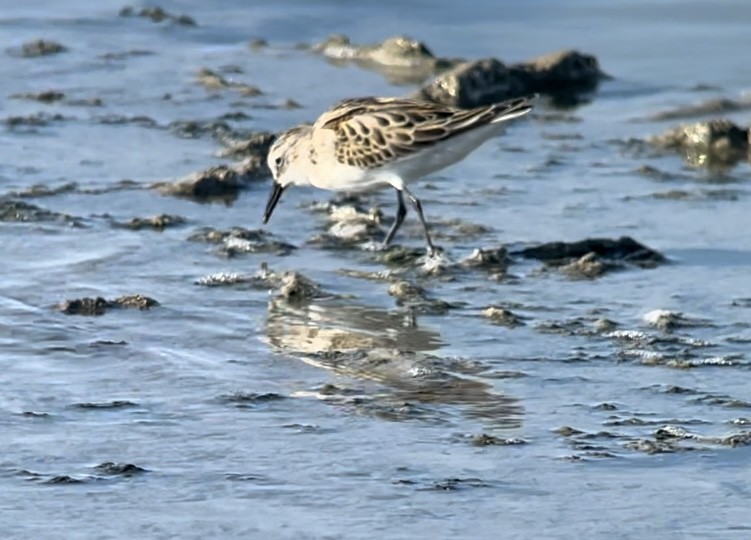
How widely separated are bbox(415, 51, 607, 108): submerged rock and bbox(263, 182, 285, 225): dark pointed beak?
2.26 metres

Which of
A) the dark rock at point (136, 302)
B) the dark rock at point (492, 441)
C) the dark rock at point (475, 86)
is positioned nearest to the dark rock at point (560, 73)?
the dark rock at point (475, 86)

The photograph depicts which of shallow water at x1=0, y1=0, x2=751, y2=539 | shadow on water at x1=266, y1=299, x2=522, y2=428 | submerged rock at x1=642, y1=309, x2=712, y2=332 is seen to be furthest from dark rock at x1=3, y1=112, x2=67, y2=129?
submerged rock at x1=642, y1=309, x2=712, y2=332

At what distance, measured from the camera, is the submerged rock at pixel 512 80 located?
11.0 m

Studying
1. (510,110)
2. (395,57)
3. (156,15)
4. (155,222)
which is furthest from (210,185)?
(156,15)

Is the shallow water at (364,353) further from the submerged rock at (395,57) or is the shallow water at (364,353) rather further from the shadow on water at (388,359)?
the submerged rock at (395,57)

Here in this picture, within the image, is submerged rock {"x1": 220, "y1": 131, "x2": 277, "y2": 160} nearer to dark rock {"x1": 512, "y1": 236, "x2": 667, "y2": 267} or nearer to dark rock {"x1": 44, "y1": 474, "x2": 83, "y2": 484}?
dark rock {"x1": 512, "y1": 236, "x2": 667, "y2": 267}

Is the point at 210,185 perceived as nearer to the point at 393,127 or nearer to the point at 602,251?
the point at 393,127

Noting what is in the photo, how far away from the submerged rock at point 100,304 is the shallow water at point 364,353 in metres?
0.06

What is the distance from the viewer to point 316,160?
8695 mm

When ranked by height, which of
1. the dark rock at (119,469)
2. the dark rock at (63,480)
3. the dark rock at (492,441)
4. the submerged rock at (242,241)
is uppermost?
the submerged rock at (242,241)

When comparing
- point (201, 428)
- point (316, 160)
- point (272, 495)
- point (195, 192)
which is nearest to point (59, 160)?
point (195, 192)

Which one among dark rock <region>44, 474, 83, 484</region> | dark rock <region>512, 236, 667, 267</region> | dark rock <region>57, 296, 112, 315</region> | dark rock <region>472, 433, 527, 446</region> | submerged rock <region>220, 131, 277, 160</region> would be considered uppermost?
submerged rock <region>220, 131, 277, 160</region>

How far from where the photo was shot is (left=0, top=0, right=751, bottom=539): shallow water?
16.7 ft

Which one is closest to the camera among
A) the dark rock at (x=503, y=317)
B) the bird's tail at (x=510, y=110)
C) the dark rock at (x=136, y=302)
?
the dark rock at (x=503, y=317)
